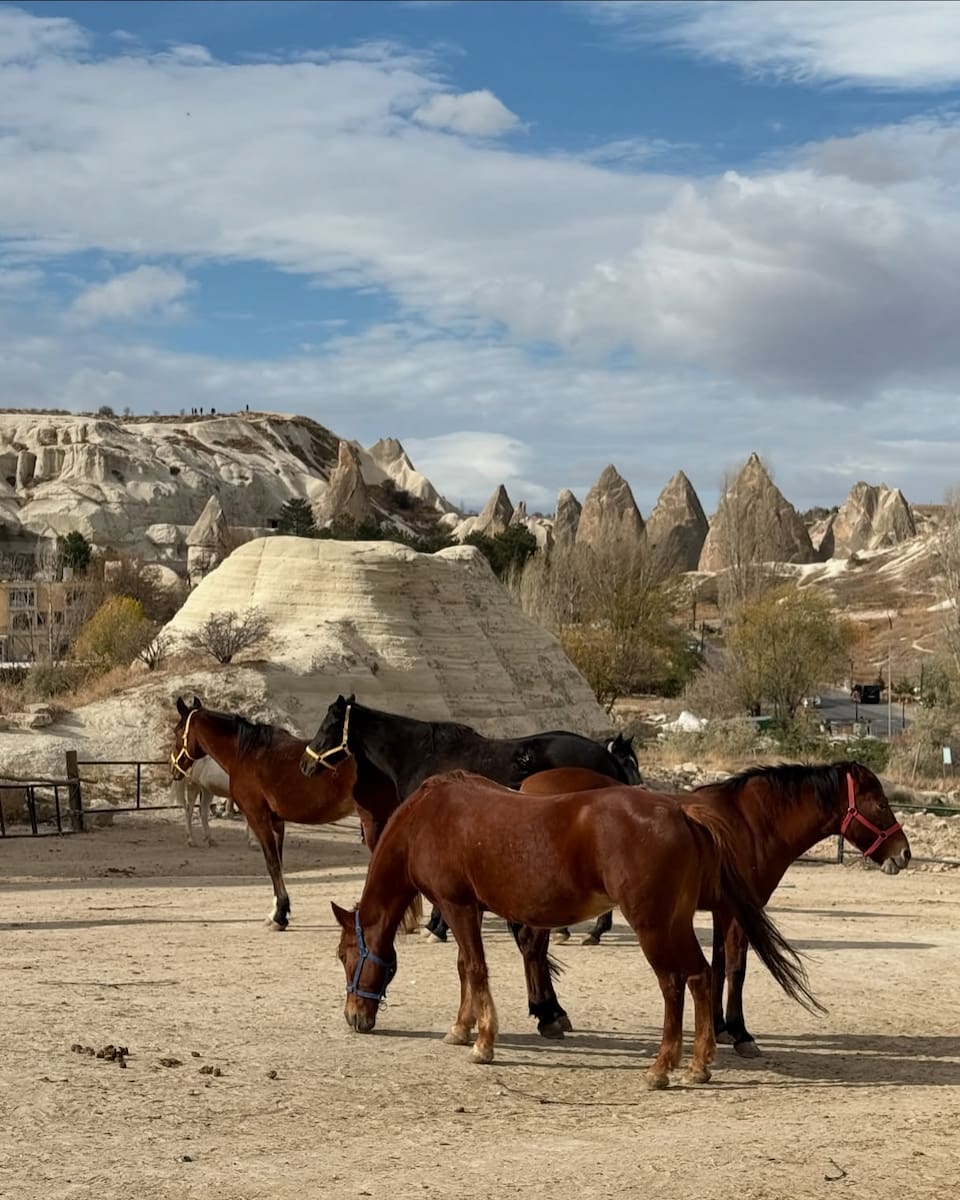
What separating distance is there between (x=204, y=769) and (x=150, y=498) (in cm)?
Result: 9133

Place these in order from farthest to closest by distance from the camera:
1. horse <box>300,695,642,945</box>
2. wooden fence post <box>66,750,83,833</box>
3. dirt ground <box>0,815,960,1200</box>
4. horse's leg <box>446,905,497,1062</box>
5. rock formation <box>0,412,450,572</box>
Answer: rock formation <box>0,412,450,572</box> < wooden fence post <box>66,750,83,833</box> < horse <box>300,695,642,945</box> < horse's leg <box>446,905,497,1062</box> < dirt ground <box>0,815,960,1200</box>

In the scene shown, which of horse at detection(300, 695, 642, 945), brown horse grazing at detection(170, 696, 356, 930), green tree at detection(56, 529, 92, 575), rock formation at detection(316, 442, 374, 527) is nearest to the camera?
horse at detection(300, 695, 642, 945)

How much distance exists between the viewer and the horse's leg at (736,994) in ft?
31.9

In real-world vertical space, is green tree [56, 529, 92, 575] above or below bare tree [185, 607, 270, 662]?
above

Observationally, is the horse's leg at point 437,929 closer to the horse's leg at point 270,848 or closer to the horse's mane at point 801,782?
the horse's leg at point 270,848

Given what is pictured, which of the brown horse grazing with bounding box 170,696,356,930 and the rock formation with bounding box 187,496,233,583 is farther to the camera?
the rock formation with bounding box 187,496,233,583

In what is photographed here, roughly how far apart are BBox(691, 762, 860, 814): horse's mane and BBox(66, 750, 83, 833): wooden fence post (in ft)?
57.8

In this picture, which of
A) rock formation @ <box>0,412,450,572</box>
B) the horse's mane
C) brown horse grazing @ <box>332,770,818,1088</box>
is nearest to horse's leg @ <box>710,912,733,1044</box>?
brown horse grazing @ <box>332,770,818,1088</box>

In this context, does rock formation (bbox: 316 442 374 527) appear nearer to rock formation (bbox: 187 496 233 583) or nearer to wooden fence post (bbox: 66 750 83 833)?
rock formation (bbox: 187 496 233 583)

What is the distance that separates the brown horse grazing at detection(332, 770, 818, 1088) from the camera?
27.9 feet

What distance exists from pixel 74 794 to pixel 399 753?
600 inches

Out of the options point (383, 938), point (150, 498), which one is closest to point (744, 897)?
point (383, 938)

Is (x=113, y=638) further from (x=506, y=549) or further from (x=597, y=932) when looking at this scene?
(x=597, y=932)

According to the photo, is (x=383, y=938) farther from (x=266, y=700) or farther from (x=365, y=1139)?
(x=266, y=700)
